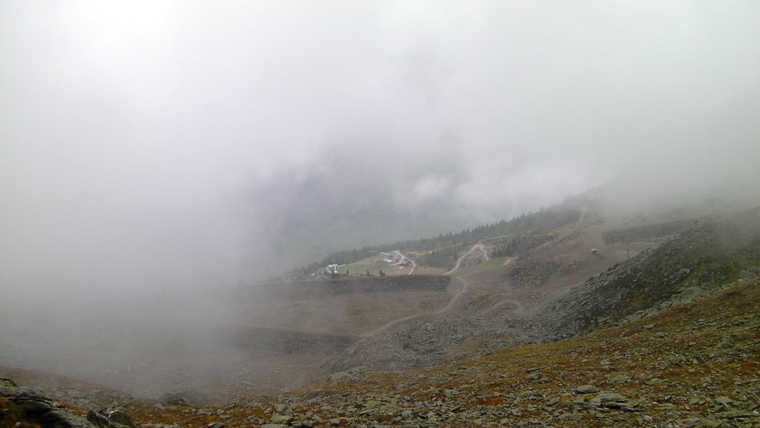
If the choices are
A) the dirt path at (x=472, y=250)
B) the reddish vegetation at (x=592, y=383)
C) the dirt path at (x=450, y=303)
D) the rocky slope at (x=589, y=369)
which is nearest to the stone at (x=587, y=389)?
the rocky slope at (x=589, y=369)

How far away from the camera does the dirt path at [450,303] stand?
166 feet

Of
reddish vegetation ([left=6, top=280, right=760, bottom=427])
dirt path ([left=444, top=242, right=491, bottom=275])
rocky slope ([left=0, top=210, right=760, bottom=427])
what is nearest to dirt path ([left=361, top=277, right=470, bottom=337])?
rocky slope ([left=0, top=210, right=760, bottom=427])

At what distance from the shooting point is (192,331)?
5047cm

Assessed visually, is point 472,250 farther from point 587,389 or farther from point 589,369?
point 587,389

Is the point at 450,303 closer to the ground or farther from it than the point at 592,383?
closer to the ground

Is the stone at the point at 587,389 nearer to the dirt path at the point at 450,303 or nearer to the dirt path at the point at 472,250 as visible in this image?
the dirt path at the point at 450,303

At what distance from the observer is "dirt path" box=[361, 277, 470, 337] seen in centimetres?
5056

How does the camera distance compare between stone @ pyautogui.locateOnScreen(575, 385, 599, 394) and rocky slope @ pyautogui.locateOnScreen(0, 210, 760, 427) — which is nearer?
rocky slope @ pyautogui.locateOnScreen(0, 210, 760, 427)

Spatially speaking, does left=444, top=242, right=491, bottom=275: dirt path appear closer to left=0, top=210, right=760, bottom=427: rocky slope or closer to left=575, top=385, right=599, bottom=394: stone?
left=0, top=210, right=760, bottom=427: rocky slope

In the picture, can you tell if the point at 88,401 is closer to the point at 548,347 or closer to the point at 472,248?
the point at 548,347

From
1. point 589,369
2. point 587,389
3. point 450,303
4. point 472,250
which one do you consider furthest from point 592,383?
point 472,250

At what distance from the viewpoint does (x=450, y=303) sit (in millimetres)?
59531

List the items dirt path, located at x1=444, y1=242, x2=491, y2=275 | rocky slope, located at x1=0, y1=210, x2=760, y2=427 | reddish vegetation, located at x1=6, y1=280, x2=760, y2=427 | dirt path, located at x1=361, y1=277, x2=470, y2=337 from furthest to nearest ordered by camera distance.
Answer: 1. dirt path, located at x1=444, y1=242, x2=491, y2=275
2. dirt path, located at x1=361, y1=277, x2=470, y2=337
3. rocky slope, located at x1=0, y1=210, x2=760, y2=427
4. reddish vegetation, located at x1=6, y1=280, x2=760, y2=427

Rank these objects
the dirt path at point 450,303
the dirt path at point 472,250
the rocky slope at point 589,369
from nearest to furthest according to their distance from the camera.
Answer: the rocky slope at point 589,369 → the dirt path at point 450,303 → the dirt path at point 472,250
